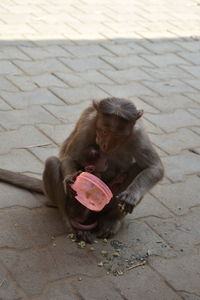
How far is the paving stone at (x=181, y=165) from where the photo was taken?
19.3 feet

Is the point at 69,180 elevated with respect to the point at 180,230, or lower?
elevated

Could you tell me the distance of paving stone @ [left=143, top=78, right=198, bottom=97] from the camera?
7679 millimetres

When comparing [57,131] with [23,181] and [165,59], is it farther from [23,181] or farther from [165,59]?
[165,59]

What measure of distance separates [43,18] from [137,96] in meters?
2.68

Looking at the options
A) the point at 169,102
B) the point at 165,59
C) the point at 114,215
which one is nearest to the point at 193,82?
the point at 165,59

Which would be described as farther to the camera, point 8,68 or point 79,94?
point 8,68

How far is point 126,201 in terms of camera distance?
4406 mm

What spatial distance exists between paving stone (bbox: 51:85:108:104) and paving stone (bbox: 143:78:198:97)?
804 millimetres

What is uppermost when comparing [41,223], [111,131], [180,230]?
[111,131]

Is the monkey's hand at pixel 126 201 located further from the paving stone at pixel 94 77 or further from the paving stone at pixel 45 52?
the paving stone at pixel 45 52

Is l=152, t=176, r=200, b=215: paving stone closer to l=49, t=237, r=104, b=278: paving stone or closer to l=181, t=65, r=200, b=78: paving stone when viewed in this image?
l=49, t=237, r=104, b=278: paving stone

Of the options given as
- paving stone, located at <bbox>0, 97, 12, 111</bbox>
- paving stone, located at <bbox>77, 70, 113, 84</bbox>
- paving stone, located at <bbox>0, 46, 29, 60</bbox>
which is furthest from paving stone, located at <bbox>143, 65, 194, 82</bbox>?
paving stone, located at <bbox>0, 97, 12, 111</bbox>

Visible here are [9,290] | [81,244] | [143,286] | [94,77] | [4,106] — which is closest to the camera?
[9,290]

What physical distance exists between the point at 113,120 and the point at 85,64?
373cm
